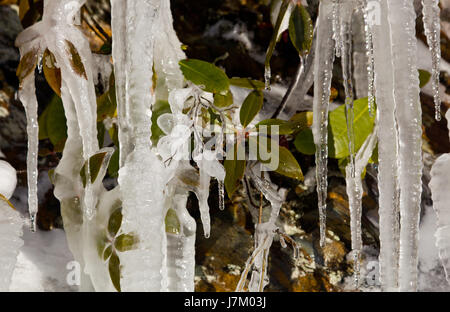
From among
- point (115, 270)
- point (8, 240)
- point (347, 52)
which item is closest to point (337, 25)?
point (347, 52)

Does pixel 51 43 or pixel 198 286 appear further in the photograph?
pixel 198 286

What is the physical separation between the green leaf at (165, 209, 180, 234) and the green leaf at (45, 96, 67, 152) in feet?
1.08

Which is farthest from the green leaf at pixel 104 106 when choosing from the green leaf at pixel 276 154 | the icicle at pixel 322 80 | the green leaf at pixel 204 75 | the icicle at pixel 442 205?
the icicle at pixel 442 205

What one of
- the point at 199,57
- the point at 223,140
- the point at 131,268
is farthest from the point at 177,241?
the point at 199,57

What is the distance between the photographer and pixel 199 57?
114 centimetres

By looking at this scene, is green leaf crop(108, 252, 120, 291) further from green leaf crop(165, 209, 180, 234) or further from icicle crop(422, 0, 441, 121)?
icicle crop(422, 0, 441, 121)

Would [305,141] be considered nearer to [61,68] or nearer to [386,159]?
[386,159]

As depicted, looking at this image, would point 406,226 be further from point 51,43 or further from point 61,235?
point 61,235

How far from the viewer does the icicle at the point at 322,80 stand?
2.39 feet

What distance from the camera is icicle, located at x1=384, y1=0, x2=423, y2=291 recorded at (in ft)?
2.16

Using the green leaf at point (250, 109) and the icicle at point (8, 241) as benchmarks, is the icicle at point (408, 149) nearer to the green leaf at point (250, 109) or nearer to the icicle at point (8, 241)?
the green leaf at point (250, 109)

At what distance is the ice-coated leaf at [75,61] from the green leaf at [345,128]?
1.68ft

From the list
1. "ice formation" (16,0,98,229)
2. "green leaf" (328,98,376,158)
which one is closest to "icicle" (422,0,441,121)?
"green leaf" (328,98,376,158)

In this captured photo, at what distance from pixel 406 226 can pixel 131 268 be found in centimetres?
45
